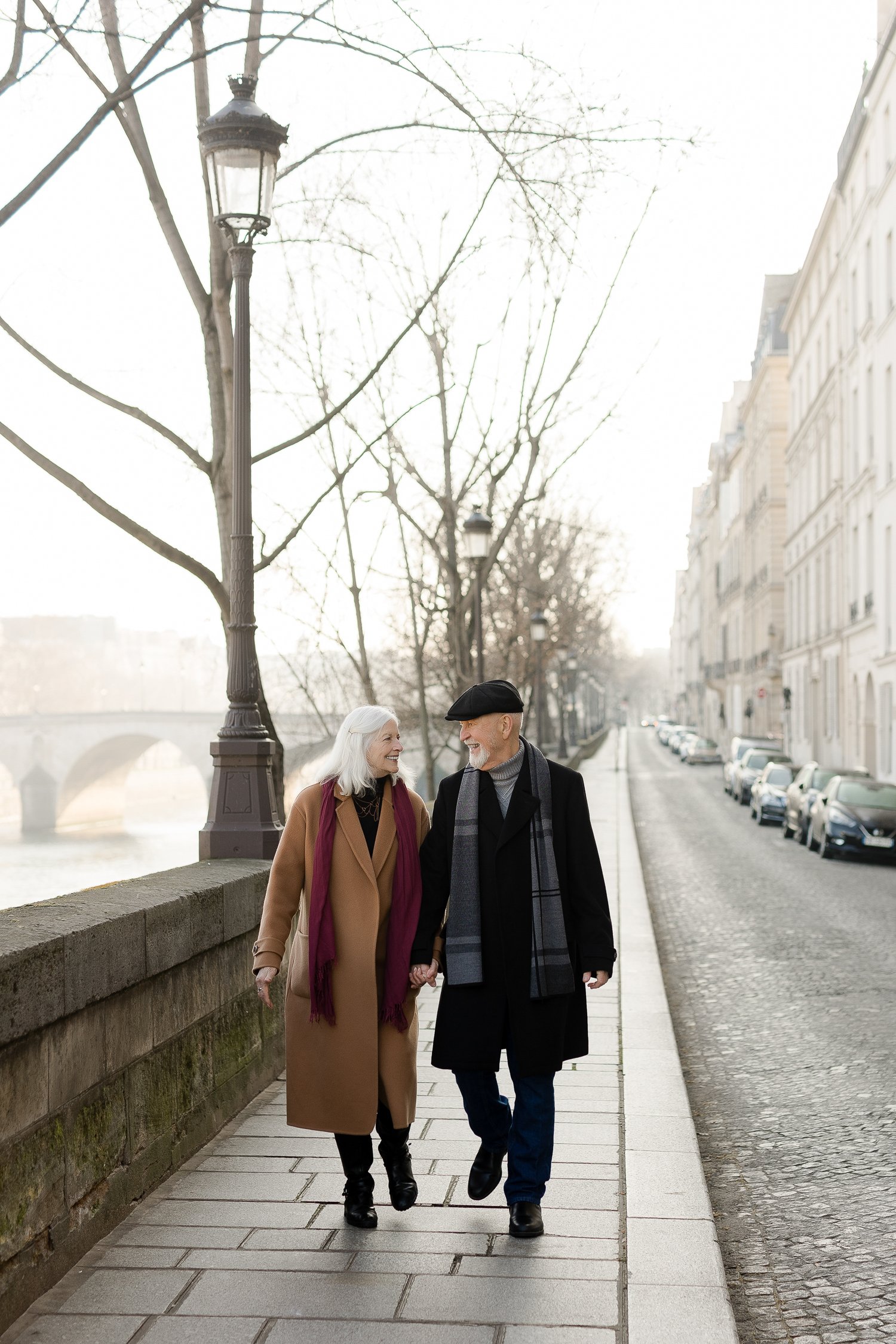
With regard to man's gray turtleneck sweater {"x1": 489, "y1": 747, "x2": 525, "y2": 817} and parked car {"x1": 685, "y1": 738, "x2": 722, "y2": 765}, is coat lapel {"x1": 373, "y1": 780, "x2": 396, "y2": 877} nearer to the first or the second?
man's gray turtleneck sweater {"x1": 489, "y1": 747, "x2": 525, "y2": 817}

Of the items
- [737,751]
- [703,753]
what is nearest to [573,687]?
[737,751]

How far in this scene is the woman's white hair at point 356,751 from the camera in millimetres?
4680

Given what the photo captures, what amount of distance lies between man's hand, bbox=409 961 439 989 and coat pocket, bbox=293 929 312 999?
1.02ft

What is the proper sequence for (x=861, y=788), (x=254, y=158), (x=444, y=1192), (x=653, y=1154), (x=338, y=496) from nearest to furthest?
(x=444, y=1192) → (x=653, y=1154) → (x=254, y=158) → (x=338, y=496) → (x=861, y=788)

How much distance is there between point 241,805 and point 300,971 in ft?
9.13

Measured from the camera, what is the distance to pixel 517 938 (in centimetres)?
454

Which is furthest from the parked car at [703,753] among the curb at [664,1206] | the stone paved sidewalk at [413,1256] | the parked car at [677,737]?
the stone paved sidewalk at [413,1256]

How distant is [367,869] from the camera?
4.65m

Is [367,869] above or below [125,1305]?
above

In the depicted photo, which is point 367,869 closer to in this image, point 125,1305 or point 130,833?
point 125,1305

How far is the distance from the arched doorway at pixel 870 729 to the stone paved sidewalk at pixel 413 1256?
34.1 metres

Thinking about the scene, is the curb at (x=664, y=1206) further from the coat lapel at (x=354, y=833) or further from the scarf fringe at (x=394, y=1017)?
the coat lapel at (x=354, y=833)

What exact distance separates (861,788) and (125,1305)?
1991 cm

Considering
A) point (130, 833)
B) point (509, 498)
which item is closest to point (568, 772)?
point (509, 498)
